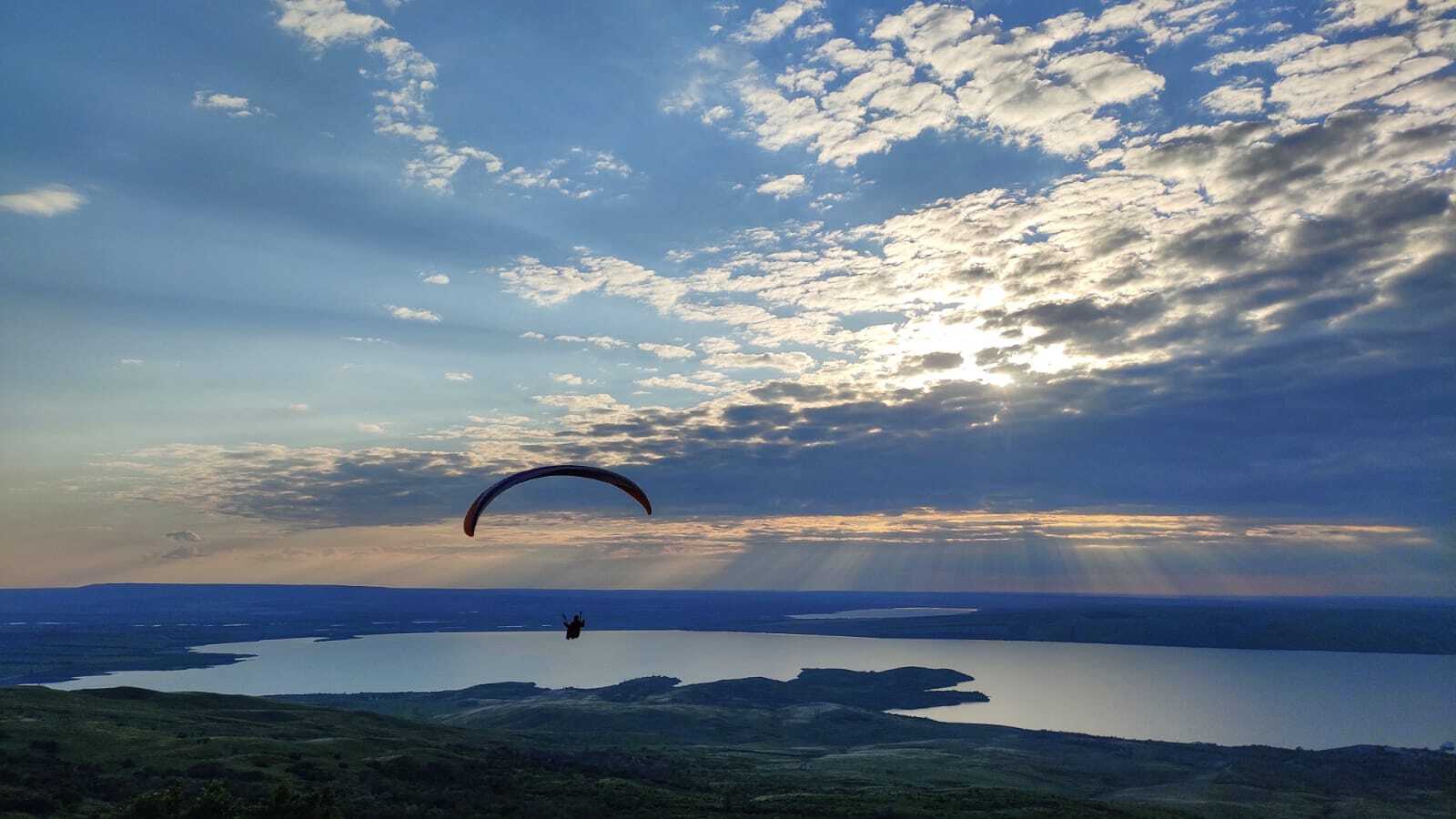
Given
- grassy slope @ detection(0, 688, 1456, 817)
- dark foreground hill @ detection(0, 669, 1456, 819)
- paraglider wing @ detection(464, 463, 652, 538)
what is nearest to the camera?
paraglider wing @ detection(464, 463, 652, 538)

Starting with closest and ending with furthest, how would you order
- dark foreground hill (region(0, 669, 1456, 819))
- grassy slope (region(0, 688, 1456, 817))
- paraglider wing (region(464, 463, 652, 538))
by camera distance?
paraglider wing (region(464, 463, 652, 538)), dark foreground hill (region(0, 669, 1456, 819)), grassy slope (region(0, 688, 1456, 817))

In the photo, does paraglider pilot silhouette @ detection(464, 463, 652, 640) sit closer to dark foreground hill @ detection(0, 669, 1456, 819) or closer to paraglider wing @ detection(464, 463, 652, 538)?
paraglider wing @ detection(464, 463, 652, 538)

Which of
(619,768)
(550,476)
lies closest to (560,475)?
(550,476)

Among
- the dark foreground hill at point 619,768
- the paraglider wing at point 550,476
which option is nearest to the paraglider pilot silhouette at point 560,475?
the paraglider wing at point 550,476

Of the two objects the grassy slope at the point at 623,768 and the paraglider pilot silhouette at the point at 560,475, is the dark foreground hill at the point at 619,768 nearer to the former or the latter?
the grassy slope at the point at 623,768

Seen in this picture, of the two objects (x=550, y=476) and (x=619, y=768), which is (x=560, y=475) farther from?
(x=619, y=768)

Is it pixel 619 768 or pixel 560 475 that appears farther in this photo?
pixel 619 768

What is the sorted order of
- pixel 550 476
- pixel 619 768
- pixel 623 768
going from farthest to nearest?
pixel 623 768 → pixel 619 768 → pixel 550 476

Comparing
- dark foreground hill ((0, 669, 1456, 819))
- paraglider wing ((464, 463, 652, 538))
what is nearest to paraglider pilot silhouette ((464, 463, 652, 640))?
paraglider wing ((464, 463, 652, 538))
